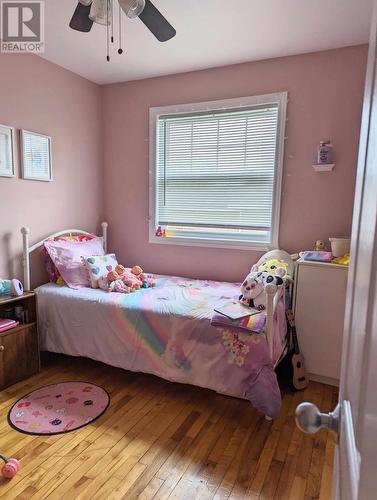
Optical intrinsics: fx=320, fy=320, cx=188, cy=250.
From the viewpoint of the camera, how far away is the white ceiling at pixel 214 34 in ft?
6.77

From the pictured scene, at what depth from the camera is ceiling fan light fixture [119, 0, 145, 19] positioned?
5.15 feet

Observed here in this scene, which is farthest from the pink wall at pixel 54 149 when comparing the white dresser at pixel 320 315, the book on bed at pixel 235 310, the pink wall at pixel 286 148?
the white dresser at pixel 320 315

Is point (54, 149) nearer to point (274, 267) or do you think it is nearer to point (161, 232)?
point (161, 232)

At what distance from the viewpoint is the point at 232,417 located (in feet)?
6.74

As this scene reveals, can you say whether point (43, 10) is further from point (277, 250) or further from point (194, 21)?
point (277, 250)

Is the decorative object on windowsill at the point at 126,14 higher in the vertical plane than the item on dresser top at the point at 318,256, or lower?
higher

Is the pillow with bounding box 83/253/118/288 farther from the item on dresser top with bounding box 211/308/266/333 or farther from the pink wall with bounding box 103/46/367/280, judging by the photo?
the item on dresser top with bounding box 211/308/266/333

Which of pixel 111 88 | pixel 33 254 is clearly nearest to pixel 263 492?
pixel 33 254

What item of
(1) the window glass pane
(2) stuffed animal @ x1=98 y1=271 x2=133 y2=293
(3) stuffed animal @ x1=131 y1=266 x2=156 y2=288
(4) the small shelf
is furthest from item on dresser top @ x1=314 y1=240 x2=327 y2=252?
(2) stuffed animal @ x1=98 y1=271 x2=133 y2=293

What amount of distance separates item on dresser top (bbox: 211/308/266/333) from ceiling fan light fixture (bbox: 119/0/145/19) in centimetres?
173

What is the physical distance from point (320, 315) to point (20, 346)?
7.43ft

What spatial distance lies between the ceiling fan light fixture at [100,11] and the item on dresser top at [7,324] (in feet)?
6.72

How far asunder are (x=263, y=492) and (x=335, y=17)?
2838mm

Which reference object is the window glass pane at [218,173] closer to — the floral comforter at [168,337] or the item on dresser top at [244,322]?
the floral comforter at [168,337]
